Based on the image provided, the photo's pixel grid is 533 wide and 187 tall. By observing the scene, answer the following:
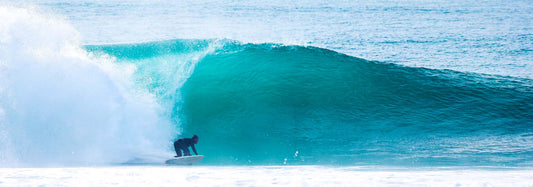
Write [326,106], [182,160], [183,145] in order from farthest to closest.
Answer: [326,106]
[183,145]
[182,160]

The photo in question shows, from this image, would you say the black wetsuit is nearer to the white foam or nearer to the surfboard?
the surfboard

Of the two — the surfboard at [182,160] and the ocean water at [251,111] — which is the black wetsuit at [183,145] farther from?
the ocean water at [251,111]

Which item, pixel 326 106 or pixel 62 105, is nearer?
pixel 62 105

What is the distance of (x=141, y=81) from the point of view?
402 inches

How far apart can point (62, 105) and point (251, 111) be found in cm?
389

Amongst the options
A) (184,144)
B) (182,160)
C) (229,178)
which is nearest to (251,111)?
(184,144)

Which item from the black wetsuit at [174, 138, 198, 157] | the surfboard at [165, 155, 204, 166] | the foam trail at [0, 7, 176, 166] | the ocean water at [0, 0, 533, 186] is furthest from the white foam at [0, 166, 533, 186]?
the foam trail at [0, 7, 176, 166]

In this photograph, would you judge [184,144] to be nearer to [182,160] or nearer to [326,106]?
[182,160]

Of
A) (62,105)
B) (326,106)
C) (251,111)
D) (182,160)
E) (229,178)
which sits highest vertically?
(326,106)

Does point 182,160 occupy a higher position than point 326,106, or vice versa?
point 326,106

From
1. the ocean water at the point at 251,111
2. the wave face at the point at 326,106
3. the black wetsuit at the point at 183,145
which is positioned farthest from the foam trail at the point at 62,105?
the wave face at the point at 326,106

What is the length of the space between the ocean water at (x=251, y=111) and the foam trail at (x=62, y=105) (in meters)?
0.02

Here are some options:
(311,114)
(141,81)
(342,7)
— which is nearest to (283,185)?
(311,114)

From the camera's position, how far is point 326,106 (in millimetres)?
9656
